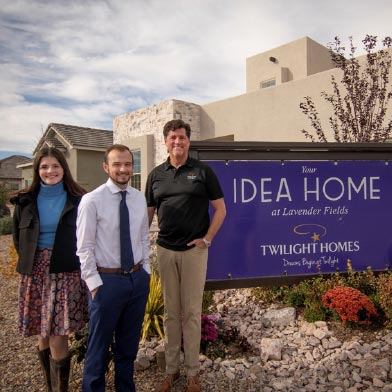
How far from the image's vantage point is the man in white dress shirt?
2299 mm

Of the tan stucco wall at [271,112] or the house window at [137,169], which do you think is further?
the house window at [137,169]

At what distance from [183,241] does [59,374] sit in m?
1.35

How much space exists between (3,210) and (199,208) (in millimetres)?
21916

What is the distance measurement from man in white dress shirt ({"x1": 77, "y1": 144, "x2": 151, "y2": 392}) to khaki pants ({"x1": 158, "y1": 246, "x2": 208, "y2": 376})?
1.22 feet

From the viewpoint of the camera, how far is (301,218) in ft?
13.6

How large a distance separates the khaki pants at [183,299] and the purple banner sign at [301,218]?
41.7 inches

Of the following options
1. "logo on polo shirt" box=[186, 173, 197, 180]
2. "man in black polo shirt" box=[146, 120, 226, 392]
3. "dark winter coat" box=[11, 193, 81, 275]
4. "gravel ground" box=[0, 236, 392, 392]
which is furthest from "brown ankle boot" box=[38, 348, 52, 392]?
"logo on polo shirt" box=[186, 173, 197, 180]

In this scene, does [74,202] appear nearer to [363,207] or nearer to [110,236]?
[110,236]

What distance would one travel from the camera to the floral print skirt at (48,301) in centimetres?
256

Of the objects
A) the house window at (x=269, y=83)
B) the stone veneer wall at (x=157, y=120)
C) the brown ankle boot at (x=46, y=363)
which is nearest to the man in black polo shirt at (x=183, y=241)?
the brown ankle boot at (x=46, y=363)

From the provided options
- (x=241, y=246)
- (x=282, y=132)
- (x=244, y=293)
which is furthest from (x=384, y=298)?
(x=282, y=132)

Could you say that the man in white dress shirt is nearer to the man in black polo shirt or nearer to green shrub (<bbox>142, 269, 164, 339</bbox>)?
the man in black polo shirt

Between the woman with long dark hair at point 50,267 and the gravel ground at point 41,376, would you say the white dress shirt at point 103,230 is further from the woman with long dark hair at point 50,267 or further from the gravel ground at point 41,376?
the gravel ground at point 41,376

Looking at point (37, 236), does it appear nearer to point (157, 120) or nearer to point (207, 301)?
point (207, 301)
